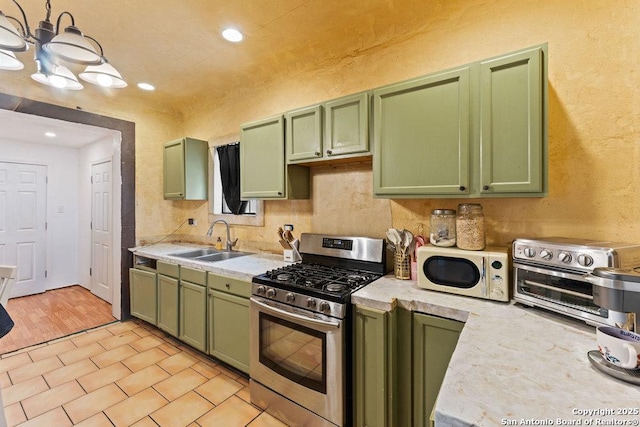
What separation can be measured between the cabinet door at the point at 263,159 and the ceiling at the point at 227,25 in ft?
2.07

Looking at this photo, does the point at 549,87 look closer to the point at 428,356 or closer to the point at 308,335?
the point at 428,356

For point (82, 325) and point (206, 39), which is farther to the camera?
point (82, 325)

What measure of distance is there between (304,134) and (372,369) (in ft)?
5.50

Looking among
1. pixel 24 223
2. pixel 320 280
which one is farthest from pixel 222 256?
pixel 24 223

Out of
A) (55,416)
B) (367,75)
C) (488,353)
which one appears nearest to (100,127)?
(55,416)

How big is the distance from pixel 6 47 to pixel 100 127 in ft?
6.91

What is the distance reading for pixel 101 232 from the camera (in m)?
4.23

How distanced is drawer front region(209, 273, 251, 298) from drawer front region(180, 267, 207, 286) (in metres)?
0.10

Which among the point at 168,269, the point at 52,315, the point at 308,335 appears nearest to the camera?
the point at 308,335

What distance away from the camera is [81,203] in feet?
15.8

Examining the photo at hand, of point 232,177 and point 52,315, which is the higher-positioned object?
point 232,177

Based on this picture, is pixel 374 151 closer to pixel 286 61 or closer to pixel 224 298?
pixel 286 61

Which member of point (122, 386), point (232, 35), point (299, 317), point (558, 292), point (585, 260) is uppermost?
point (232, 35)

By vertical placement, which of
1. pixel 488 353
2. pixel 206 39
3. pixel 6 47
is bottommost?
pixel 488 353
